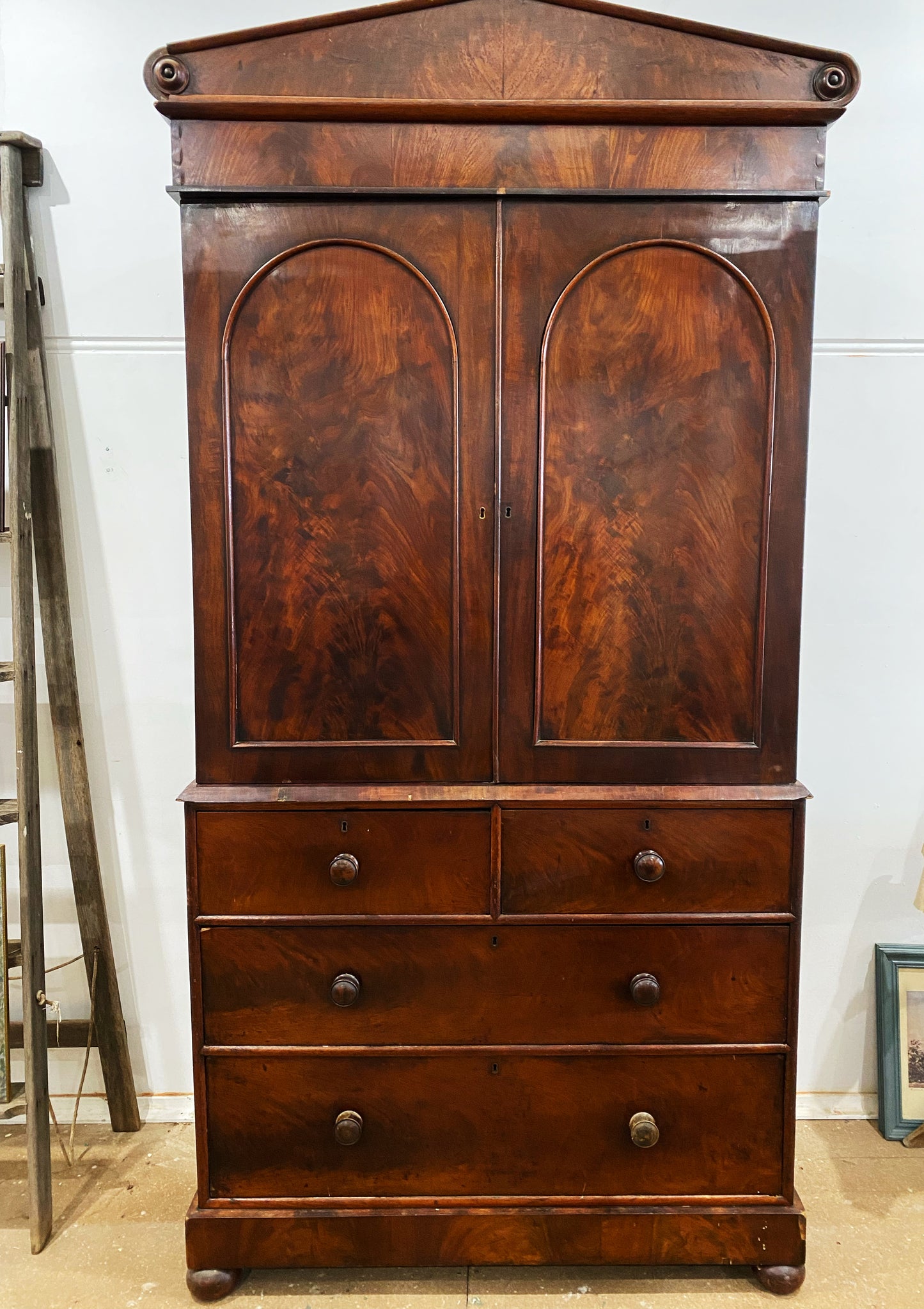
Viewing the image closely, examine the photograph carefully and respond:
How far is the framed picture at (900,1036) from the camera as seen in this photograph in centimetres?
230

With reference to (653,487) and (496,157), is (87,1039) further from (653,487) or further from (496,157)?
(496,157)

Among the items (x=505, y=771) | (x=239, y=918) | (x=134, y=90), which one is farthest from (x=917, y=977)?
(x=134, y=90)

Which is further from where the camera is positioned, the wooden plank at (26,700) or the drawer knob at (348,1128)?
the wooden plank at (26,700)

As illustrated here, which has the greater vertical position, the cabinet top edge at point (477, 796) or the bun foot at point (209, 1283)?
the cabinet top edge at point (477, 796)

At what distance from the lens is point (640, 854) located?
175cm

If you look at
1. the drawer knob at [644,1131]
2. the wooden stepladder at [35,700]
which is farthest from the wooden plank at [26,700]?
the drawer knob at [644,1131]

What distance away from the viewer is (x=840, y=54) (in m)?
1.59

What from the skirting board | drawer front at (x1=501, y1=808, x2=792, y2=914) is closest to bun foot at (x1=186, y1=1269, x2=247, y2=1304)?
the skirting board

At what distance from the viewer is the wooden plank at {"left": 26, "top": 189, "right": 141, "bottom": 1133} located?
2.14m

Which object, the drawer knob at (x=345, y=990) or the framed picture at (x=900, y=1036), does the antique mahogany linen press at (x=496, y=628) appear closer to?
the drawer knob at (x=345, y=990)

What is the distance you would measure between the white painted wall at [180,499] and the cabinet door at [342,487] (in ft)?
2.00

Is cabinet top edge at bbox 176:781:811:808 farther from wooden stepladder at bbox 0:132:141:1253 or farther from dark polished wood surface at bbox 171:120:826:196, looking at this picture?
dark polished wood surface at bbox 171:120:826:196

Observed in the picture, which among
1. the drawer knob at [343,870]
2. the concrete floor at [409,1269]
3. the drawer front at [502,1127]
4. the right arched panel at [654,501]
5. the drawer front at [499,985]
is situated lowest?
the concrete floor at [409,1269]

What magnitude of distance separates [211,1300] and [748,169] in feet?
8.62
